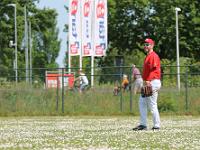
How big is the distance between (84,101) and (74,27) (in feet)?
42.3

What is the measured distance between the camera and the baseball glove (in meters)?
17.0

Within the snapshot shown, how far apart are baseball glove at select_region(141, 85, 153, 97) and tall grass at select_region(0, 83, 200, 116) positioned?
44.3ft

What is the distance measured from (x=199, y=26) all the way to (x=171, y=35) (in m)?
3.41

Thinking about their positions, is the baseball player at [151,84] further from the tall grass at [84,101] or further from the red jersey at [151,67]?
the tall grass at [84,101]

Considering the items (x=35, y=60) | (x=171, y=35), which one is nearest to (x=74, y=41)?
(x=171, y=35)

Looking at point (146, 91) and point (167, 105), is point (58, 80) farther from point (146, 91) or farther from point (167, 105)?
point (146, 91)

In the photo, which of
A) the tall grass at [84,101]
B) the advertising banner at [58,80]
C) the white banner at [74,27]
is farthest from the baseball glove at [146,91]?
the white banner at [74,27]

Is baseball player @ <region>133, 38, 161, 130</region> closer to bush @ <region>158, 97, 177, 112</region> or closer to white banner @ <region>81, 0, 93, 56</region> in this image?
bush @ <region>158, 97, 177, 112</region>

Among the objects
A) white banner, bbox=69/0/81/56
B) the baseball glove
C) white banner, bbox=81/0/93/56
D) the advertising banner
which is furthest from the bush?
the baseball glove

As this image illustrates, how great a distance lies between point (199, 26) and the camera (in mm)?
71375

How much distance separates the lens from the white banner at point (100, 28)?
146 feet

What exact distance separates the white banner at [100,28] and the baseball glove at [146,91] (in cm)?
2713

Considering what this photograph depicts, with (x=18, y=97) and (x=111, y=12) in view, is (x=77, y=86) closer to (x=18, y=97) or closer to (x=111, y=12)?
(x=18, y=97)

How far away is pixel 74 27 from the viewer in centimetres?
4419
